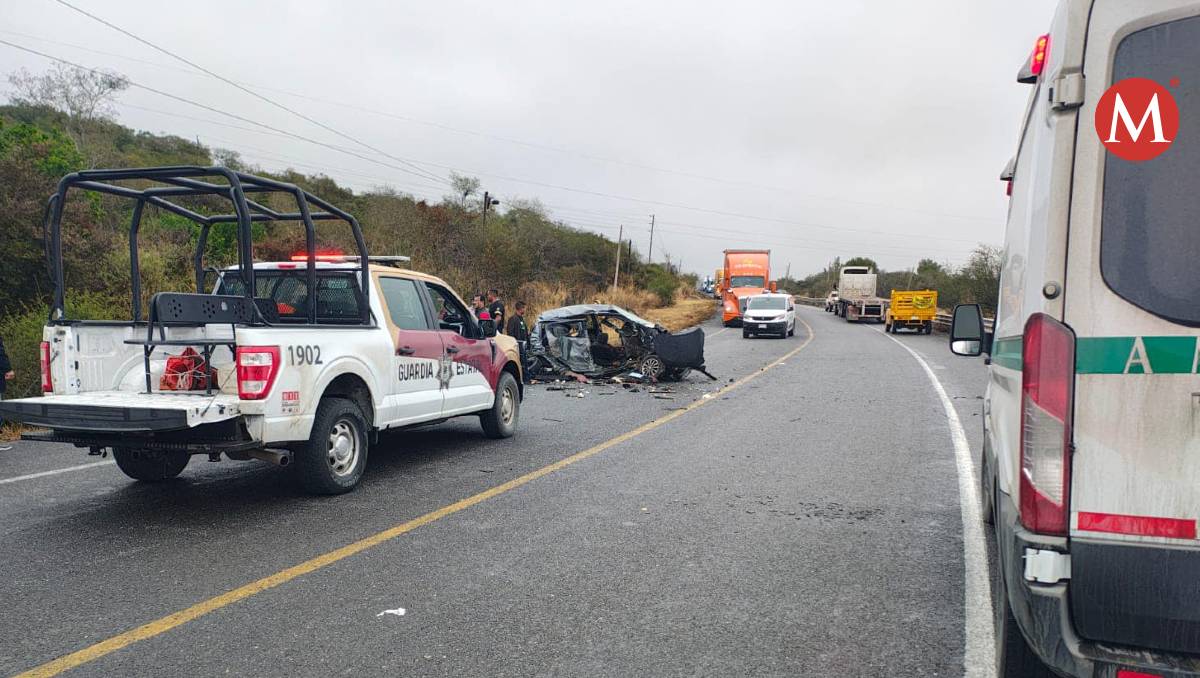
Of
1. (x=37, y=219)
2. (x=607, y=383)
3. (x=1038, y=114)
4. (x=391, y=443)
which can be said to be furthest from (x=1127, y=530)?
(x=37, y=219)

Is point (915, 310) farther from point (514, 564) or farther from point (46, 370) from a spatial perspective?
point (46, 370)

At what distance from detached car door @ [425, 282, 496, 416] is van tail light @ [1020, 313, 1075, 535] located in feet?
19.8

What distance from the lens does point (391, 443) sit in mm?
8773

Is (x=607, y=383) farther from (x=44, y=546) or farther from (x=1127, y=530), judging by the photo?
(x=1127, y=530)

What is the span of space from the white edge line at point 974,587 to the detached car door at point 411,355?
184 inches

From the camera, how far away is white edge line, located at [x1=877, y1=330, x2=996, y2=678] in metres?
3.48

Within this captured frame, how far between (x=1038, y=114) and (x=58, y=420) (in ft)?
19.6

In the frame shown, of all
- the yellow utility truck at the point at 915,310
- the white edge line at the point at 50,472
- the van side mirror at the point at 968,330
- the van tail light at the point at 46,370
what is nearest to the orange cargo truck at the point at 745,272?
the yellow utility truck at the point at 915,310

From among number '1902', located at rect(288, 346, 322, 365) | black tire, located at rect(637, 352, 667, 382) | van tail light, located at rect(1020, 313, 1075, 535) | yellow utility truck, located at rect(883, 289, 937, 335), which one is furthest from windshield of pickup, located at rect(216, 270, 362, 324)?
yellow utility truck, located at rect(883, 289, 937, 335)

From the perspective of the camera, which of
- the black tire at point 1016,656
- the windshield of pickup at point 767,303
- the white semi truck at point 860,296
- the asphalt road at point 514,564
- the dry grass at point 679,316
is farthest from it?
the white semi truck at point 860,296

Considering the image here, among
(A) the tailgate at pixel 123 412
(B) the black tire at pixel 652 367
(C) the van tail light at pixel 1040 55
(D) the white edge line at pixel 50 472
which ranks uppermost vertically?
(C) the van tail light at pixel 1040 55

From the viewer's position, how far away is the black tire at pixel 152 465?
6.41m

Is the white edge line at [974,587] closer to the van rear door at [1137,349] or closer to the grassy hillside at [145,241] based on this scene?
the van rear door at [1137,349]

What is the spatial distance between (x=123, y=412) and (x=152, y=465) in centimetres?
172
